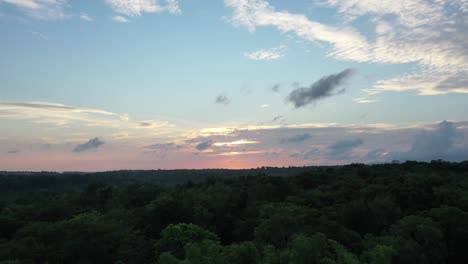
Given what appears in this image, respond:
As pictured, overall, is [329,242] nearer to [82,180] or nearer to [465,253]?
[465,253]

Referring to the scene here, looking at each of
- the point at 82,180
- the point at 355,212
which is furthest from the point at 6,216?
the point at 82,180

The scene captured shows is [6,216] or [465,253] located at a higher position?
[6,216]

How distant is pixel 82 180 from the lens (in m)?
162

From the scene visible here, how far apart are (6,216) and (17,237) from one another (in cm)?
1000

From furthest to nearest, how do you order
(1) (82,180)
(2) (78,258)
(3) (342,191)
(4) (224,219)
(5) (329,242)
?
(1) (82,180) < (3) (342,191) < (4) (224,219) < (2) (78,258) < (5) (329,242)

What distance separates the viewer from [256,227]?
46469 millimetres

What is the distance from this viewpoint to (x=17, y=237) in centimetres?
4378

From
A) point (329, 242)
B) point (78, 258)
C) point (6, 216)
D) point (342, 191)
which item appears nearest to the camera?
point (329, 242)

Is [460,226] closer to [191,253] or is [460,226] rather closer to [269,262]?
[269,262]

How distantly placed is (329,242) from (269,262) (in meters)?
8.88

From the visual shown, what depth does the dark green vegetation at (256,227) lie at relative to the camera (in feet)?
105

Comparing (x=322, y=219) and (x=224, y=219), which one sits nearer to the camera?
(x=322, y=219)

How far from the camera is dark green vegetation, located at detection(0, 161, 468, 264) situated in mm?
31859

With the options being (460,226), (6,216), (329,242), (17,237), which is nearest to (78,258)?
(17,237)
